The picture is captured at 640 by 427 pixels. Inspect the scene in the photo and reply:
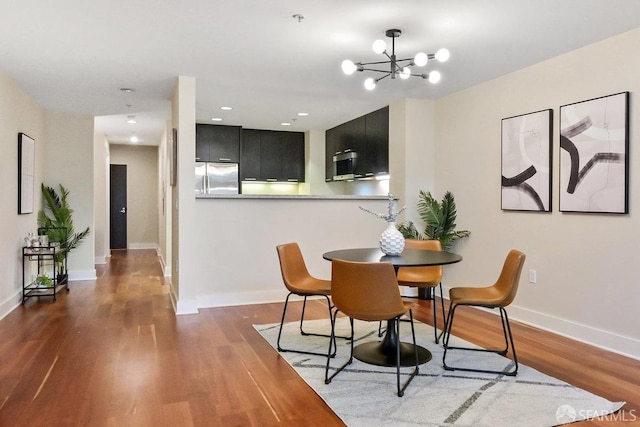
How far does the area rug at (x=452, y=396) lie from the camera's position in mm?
2277

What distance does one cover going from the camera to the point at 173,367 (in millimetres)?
2984

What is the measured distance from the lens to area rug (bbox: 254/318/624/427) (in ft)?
7.47

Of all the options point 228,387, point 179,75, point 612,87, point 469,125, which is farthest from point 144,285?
point 612,87

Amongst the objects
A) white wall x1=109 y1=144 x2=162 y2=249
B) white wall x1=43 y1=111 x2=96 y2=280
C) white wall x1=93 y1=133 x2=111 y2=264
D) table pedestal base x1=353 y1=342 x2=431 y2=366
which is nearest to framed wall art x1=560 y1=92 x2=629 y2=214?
table pedestal base x1=353 y1=342 x2=431 y2=366

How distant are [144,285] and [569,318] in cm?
497

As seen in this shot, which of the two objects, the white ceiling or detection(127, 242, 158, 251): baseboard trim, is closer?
the white ceiling

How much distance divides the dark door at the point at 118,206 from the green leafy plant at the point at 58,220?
13.9 feet

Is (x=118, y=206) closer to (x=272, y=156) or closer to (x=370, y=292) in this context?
(x=272, y=156)

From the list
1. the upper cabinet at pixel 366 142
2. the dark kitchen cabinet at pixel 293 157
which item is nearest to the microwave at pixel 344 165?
the upper cabinet at pixel 366 142

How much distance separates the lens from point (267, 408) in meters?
2.39

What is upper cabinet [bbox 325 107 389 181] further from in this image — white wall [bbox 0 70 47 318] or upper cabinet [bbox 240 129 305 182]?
white wall [bbox 0 70 47 318]

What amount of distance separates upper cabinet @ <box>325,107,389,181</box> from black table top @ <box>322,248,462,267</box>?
249cm

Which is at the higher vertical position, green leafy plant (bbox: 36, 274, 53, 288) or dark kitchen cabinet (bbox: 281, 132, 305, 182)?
dark kitchen cabinet (bbox: 281, 132, 305, 182)

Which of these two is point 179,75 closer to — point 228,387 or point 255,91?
point 255,91
